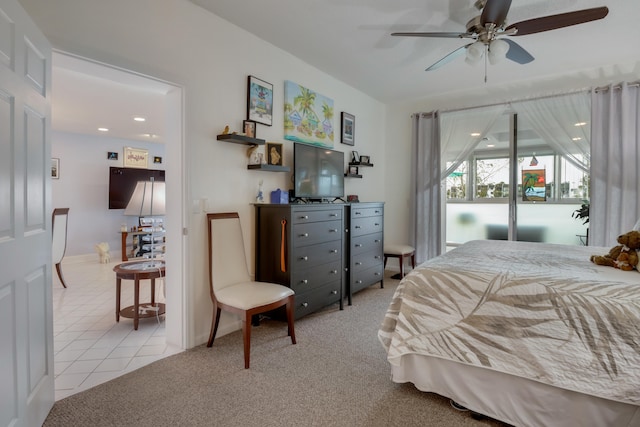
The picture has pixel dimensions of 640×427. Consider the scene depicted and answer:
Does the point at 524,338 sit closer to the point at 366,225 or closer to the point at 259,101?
the point at 366,225

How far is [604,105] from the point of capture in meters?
3.81

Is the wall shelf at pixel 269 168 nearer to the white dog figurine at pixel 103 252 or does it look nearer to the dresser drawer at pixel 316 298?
the dresser drawer at pixel 316 298

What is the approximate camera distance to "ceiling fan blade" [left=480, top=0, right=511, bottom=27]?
6.75ft

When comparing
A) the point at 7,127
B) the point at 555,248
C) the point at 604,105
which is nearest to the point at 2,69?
the point at 7,127

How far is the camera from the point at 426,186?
16.2 ft

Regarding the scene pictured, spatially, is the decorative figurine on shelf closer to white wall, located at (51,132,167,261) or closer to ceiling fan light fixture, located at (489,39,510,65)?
ceiling fan light fixture, located at (489,39,510,65)

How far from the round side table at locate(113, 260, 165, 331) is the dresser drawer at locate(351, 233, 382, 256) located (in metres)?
1.97

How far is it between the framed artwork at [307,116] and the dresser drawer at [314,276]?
1395 mm

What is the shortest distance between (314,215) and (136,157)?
5510 millimetres

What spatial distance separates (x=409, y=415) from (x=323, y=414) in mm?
454

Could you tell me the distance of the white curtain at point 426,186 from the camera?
4863 millimetres

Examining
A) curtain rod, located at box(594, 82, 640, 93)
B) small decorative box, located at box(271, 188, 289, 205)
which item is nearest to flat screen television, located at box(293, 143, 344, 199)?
small decorative box, located at box(271, 188, 289, 205)

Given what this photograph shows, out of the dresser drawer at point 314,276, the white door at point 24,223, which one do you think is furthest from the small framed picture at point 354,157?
the white door at point 24,223

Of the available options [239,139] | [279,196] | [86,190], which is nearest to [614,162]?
[279,196]
